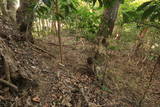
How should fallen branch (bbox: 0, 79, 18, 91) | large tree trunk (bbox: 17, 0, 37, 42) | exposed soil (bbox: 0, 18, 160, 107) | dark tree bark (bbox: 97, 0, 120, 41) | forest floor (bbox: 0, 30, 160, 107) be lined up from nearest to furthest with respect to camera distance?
1. fallen branch (bbox: 0, 79, 18, 91)
2. exposed soil (bbox: 0, 18, 160, 107)
3. forest floor (bbox: 0, 30, 160, 107)
4. dark tree bark (bbox: 97, 0, 120, 41)
5. large tree trunk (bbox: 17, 0, 37, 42)

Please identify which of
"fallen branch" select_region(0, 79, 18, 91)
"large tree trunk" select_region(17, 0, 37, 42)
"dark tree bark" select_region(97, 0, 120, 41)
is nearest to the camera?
A: "fallen branch" select_region(0, 79, 18, 91)

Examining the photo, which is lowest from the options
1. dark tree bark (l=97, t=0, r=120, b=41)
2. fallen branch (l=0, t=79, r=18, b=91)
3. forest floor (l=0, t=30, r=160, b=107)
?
forest floor (l=0, t=30, r=160, b=107)

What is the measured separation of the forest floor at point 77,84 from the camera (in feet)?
8.82

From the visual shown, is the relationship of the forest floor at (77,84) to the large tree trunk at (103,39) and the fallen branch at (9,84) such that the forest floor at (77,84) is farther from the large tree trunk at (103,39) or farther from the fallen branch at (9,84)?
the large tree trunk at (103,39)

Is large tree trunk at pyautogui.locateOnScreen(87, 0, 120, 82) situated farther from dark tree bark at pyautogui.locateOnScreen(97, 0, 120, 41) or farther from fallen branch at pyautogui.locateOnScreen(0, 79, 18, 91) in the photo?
fallen branch at pyautogui.locateOnScreen(0, 79, 18, 91)

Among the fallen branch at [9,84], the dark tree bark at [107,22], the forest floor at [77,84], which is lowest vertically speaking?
the forest floor at [77,84]

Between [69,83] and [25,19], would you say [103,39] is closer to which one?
[69,83]

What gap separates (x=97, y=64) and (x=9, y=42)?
2.49m

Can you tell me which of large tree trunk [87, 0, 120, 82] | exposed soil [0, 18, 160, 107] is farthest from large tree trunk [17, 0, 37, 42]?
large tree trunk [87, 0, 120, 82]

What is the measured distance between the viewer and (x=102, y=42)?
12.8 ft

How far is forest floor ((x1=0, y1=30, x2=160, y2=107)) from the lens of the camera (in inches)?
106

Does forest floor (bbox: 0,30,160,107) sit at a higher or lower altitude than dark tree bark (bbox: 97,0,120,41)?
lower

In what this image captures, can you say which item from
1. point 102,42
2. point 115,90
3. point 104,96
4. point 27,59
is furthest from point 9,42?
point 115,90

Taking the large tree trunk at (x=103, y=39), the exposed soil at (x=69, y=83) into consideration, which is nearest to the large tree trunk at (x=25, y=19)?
the exposed soil at (x=69, y=83)
